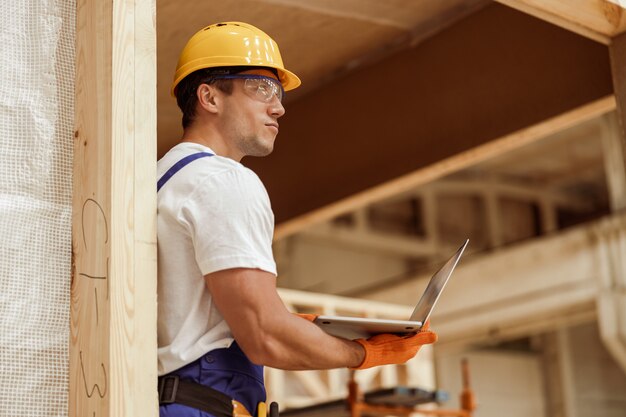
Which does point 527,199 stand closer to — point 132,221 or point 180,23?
point 180,23

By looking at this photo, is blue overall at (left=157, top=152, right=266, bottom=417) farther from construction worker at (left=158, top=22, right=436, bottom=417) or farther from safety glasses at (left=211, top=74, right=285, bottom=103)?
safety glasses at (left=211, top=74, right=285, bottom=103)

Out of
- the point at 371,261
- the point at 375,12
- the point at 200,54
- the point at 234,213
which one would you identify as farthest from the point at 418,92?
the point at 371,261

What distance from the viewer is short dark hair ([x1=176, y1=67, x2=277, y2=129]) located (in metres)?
3.46

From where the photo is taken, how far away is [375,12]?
633 centimetres

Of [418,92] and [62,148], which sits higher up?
[418,92]

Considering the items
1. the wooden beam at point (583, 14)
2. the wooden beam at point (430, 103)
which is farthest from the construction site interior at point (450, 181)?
the wooden beam at point (583, 14)

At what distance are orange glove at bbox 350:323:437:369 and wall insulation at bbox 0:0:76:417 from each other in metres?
0.96

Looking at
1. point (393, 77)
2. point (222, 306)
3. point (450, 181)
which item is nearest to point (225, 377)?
point (222, 306)

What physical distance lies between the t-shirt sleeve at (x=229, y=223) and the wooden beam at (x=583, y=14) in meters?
1.85

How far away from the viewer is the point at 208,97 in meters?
3.45

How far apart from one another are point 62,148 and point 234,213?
561 millimetres

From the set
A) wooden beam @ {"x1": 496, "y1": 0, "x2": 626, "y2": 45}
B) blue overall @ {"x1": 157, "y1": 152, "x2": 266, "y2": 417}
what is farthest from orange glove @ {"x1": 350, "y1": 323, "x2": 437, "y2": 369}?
wooden beam @ {"x1": 496, "y1": 0, "x2": 626, "y2": 45}

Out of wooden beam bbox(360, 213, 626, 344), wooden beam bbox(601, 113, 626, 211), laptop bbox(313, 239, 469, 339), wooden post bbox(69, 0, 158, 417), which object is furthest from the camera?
wooden beam bbox(601, 113, 626, 211)

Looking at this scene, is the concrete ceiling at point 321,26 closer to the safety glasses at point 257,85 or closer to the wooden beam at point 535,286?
the safety glasses at point 257,85
